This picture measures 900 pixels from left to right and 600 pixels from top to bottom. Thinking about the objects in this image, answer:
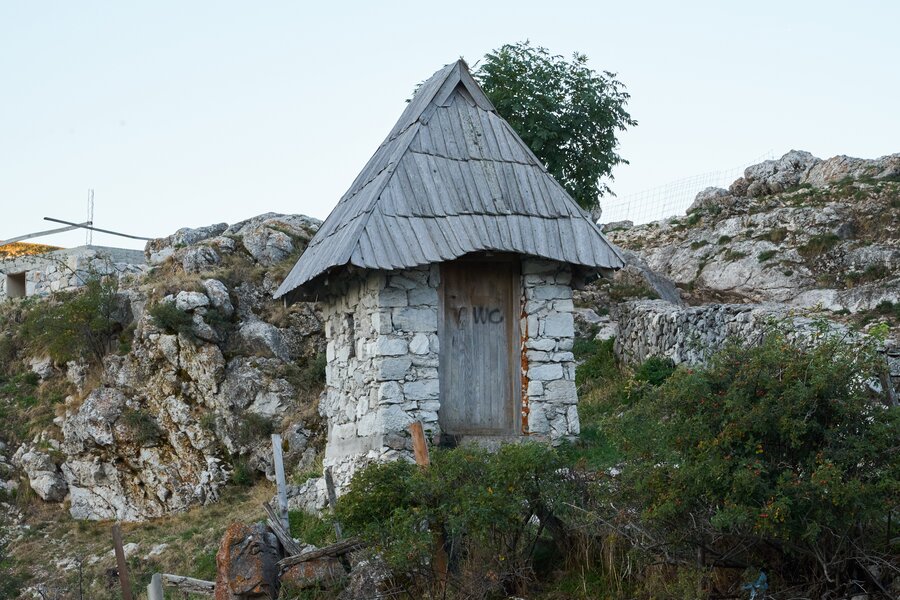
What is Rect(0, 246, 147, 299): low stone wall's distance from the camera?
2530 centimetres

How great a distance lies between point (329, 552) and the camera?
8.74 meters

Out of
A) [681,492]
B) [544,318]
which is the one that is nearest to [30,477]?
[544,318]

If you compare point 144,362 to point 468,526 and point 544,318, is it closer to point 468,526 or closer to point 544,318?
point 544,318

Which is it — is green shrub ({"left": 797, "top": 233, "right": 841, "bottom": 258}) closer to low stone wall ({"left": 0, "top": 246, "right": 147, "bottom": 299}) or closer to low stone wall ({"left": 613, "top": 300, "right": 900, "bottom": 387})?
low stone wall ({"left": 613, "top": 300, "right": 900, "bottom": 387})

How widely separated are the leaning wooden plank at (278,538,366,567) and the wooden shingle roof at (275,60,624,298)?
3063mm

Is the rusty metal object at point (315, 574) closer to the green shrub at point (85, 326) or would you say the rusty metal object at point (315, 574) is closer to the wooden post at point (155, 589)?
the wooden post at point (155, 589)

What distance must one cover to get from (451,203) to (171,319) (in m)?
8.70

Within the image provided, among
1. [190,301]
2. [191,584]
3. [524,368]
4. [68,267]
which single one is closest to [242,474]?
[190,301]

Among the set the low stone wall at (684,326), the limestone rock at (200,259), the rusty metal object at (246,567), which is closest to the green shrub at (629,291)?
the low stone wall at (684,326)

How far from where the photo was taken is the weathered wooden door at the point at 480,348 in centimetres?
1180

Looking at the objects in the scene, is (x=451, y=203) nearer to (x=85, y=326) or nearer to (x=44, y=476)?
(x=44, y=476)

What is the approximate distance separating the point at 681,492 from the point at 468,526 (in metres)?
1.80

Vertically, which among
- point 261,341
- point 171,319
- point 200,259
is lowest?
point 261,341

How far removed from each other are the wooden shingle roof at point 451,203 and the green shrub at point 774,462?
415 centimetres
